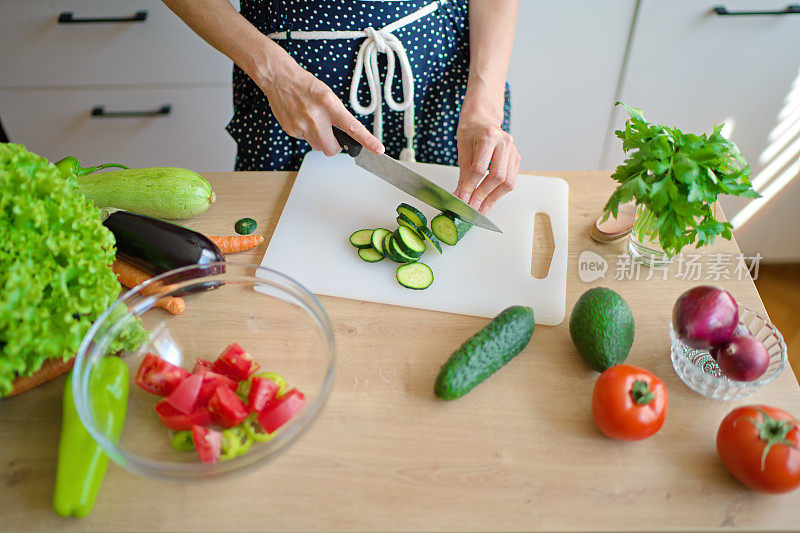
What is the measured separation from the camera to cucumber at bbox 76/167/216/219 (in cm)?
127

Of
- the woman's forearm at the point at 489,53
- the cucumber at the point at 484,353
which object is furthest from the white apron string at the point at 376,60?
the cucumber at the point at 484,353

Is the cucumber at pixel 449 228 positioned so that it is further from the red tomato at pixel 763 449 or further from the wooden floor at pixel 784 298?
the wooden floor at pixel 784 298

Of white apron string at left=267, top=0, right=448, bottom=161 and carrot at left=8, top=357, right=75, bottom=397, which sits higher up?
white apron string at left=267, top=0, right=448, bottom=161

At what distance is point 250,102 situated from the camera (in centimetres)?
159

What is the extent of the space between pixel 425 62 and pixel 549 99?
39.5 inches

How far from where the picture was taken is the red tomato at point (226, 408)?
0.86 meters

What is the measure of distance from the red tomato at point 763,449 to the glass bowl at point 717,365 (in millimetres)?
89

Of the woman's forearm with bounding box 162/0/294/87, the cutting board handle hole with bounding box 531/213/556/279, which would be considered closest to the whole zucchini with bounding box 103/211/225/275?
the woman's forearm with bounding box 162/0/294/87

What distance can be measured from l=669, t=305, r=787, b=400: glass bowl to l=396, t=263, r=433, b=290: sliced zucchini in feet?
1.56

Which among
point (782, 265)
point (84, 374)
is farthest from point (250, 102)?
point (782, 265)

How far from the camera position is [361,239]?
1238 mm

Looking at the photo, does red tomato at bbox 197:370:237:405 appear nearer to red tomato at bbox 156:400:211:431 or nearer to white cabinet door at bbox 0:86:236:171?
red tomato at bbox 156:400:211:431

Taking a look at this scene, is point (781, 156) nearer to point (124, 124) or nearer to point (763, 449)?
point (763, 449)

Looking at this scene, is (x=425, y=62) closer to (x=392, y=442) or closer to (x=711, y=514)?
(x=392, y=442)
